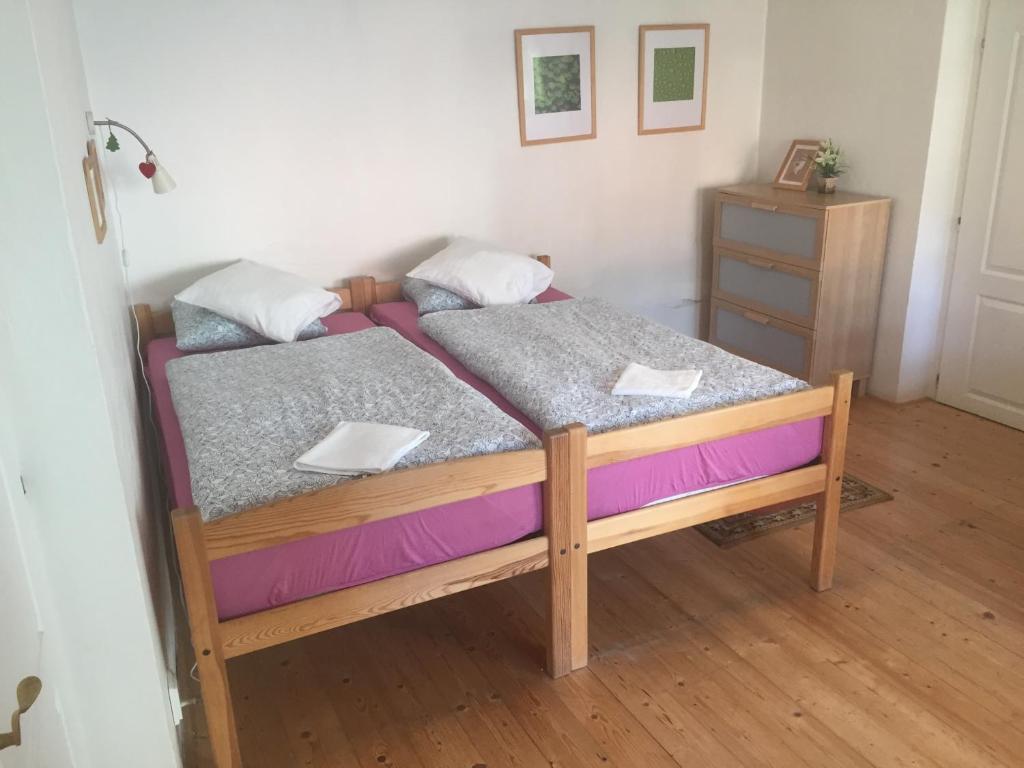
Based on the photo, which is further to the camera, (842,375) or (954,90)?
→ (954,90)

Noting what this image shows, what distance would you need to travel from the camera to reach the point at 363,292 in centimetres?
365

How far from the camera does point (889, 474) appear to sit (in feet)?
10.6

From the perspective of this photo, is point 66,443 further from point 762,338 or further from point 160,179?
point 762,338

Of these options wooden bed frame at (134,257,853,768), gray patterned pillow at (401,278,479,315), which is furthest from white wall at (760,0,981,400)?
gray patterned pillow at (401,278,479,315)

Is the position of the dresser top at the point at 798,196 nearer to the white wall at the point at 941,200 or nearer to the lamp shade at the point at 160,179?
the white wall at the point at 941,200

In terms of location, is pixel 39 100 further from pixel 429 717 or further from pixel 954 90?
pixel 954 90

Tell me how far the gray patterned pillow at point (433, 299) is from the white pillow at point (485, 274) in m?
0.03

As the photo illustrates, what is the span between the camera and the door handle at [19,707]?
710 millimetres

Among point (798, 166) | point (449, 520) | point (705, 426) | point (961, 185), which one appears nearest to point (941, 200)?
point (961, 185)

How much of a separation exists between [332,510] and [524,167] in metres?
2.51

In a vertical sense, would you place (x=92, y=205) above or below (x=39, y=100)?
below

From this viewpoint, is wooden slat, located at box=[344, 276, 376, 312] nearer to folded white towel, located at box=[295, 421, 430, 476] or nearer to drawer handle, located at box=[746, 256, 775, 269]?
folded white towel, located at box=[295, 421, 430, 476]

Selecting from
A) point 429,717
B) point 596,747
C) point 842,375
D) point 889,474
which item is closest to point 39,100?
point 429,717

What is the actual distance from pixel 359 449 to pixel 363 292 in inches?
68.7
